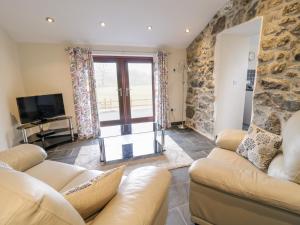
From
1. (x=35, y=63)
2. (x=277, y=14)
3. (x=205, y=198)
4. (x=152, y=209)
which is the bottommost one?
(x=205, y=198)

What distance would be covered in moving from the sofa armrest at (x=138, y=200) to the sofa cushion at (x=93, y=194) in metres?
0.05

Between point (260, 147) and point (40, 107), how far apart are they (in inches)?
140

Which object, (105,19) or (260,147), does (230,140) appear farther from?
(105,19)

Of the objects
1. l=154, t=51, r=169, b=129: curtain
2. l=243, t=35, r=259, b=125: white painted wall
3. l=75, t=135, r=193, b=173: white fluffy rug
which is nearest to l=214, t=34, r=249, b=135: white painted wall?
l=243, t=35, r=259, b=125: white painted wall

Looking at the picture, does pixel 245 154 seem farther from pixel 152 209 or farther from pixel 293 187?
pixel 152 209

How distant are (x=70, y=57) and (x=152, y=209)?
→ 3.44m

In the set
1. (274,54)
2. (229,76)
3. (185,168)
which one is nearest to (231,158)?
(185,168)

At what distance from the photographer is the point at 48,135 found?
333 cm

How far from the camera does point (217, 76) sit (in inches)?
128

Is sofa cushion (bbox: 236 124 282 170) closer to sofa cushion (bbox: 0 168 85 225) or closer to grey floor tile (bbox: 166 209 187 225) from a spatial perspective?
grey floor tile (bbox: 166 209 187 225)

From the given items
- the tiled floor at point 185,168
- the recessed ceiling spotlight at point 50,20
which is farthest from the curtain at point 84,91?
the recessed ceiling spotlight at point 50,20

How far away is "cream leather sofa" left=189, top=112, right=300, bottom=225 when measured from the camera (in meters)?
0.98

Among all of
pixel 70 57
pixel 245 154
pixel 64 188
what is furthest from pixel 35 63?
pixel 245 154

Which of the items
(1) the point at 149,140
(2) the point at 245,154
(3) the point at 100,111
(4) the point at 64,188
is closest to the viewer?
(4) the point at 64,188
